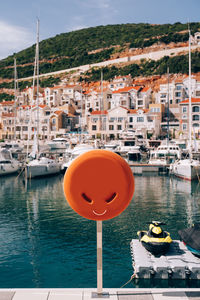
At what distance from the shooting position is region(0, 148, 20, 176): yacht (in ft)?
126

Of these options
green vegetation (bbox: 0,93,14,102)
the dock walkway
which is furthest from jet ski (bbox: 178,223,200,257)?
green vegetation (bbox: 0,93,14,102)

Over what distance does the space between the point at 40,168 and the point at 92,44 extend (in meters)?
148

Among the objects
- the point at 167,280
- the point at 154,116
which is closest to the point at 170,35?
the point at 154,116

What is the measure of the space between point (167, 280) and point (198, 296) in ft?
9.13

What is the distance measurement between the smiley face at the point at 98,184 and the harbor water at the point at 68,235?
4.18 m

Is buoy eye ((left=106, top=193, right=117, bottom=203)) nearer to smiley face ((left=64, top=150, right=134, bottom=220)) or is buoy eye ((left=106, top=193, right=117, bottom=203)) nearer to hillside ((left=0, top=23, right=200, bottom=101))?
smiley face ((left=64, top=150, right=134, bottom=220))

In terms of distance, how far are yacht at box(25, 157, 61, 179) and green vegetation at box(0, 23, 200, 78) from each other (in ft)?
368

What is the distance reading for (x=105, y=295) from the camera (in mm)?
7371

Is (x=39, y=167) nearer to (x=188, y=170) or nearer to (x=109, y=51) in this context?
(x=188, y=170)

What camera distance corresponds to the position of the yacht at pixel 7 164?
38547 mm

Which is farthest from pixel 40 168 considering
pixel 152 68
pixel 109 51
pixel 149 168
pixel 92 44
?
pixel 92 44

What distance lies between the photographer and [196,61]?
10656 centimetres

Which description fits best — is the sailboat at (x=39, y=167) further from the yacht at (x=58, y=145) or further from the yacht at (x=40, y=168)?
the yacht at (x=58, y=145)

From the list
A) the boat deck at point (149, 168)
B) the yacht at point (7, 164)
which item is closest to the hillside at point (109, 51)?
the boat deck at point (149, 168)
